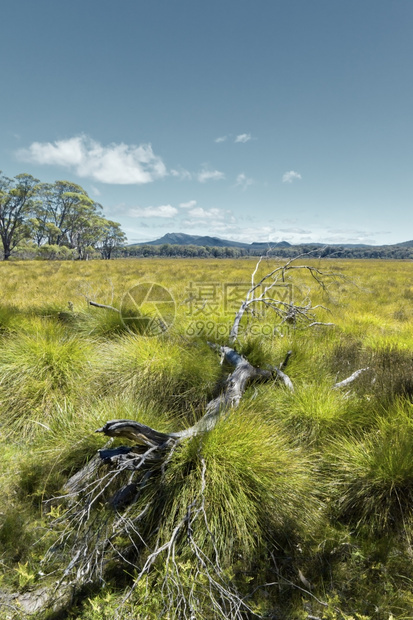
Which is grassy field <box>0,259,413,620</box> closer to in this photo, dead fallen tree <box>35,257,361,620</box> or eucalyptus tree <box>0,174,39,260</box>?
Answer: dead fallen tree <box>35,257,361,620</box>

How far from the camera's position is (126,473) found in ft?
9.79

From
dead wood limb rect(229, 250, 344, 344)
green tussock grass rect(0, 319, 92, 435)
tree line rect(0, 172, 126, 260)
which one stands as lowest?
green tussock grass rect(0, 319, 92, 435)

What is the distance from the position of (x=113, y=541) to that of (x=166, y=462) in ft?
2.46

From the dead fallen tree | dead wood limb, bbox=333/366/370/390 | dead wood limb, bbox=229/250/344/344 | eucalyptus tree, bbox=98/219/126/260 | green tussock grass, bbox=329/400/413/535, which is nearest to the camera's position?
the dead fallen tree

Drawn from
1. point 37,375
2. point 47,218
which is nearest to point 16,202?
point 47,218

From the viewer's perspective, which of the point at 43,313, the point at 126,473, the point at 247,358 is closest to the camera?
the point at 126,473

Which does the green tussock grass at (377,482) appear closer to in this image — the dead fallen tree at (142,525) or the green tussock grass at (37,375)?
the dead fallen tree at (142,525)

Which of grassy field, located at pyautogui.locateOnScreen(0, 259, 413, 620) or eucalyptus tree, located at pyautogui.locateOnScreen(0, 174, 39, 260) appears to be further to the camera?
eucalyptus tree, located at pyautogui.locateOnScreen(0, 174, 39, 260)

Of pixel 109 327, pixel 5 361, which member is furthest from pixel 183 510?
pixel 109 327

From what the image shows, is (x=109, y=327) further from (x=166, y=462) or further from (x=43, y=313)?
(x=166, y=462)

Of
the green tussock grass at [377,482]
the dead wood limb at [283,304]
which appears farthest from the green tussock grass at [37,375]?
the green tussock grass at [377,482]

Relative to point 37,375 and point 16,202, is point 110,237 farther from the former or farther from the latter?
point 37,375

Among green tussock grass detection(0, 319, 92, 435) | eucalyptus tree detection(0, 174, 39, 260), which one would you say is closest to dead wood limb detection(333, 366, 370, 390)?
green tussock grass detection(0, 319, 92, 435)

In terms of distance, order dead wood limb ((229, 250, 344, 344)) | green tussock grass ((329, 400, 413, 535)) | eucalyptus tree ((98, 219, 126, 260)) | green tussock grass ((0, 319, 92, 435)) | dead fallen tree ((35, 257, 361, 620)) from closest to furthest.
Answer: dead fallen tree ((35, 257, 361, 620)), green tussock grass ((329, 400, 413, 535)), green tussock grass ((0, 319, 92, 435)), dead wood limb ((229, 250, 344, 344)), eucalyptus tree ((98, 219, 126, 260))
